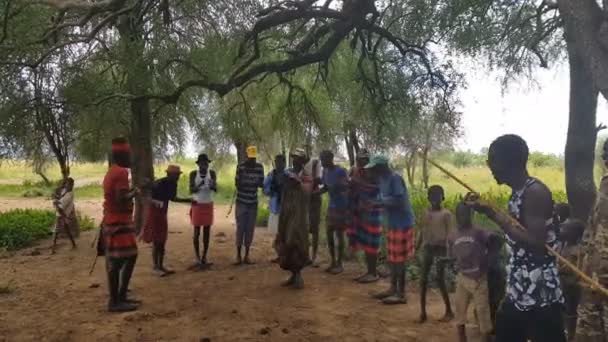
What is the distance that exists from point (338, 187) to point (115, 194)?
11.1 ft

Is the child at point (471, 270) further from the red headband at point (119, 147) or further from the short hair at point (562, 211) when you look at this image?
the red headband at point (119, 147)

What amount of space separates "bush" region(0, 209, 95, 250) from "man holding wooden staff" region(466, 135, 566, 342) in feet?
37.4

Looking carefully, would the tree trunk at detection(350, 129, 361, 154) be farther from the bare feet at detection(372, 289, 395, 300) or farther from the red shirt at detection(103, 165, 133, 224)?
the red shirt at detection(103, 165, 133, 224)

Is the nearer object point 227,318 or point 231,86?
point 227,318

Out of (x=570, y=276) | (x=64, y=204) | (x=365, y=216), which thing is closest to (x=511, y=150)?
(x=570, y=276)

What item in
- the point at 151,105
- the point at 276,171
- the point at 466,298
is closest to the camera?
the point at 466,298

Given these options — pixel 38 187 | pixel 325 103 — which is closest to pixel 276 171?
pixel 325 103

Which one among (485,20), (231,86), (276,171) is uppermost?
(485,20)

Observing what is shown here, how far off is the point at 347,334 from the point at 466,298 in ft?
4.30

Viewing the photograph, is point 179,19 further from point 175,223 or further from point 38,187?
point 38,187

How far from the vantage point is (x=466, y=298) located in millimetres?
4754

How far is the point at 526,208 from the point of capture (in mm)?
3039

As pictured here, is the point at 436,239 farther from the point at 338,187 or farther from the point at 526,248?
the point at 526,248

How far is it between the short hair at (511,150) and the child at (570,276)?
6.65 feet
